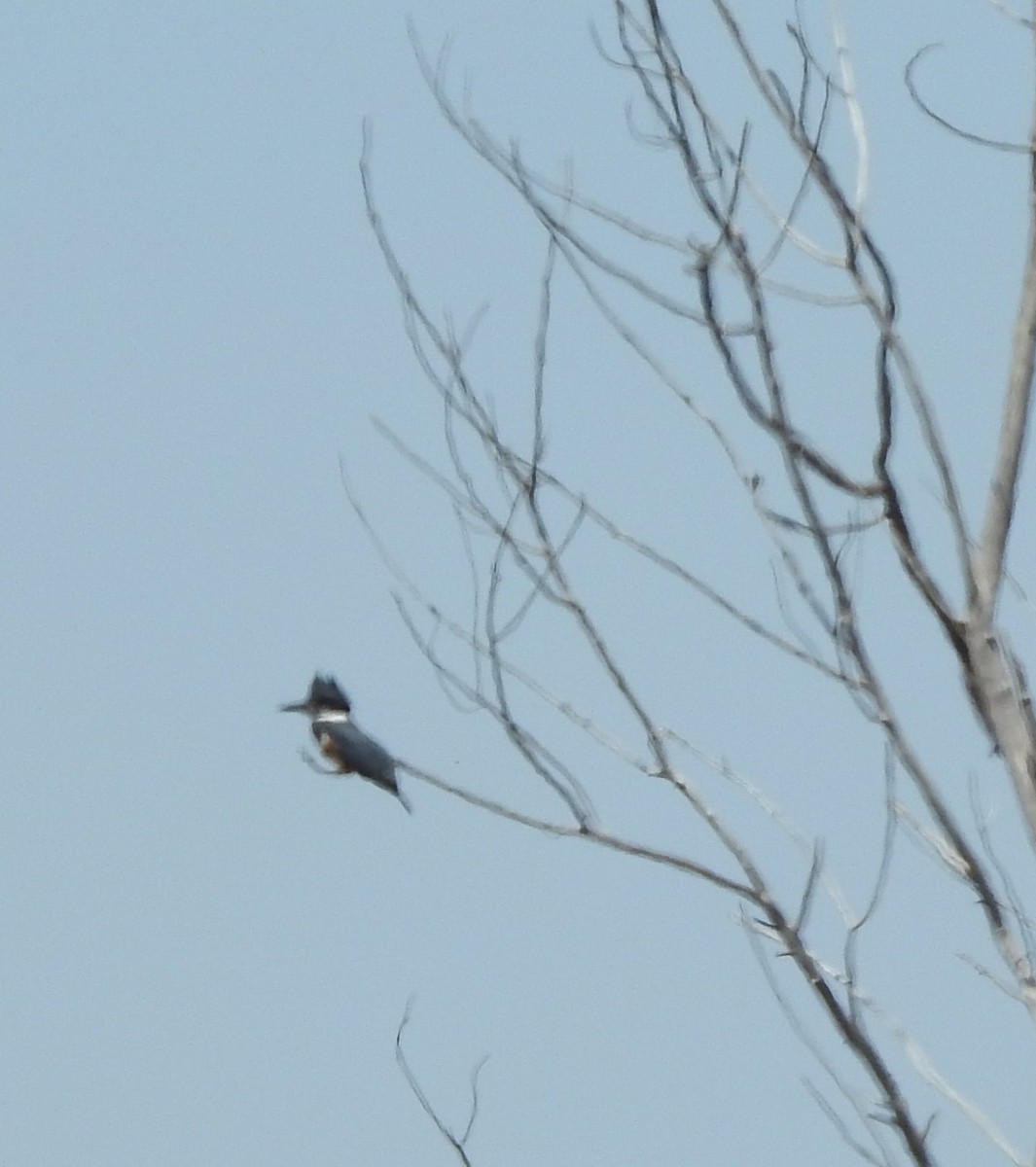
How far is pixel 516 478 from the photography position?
3.18 metres

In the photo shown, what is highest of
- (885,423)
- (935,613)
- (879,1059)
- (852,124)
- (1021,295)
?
(852,124)

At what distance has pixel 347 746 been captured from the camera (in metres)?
7.02

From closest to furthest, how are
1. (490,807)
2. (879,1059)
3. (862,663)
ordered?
(879,1059) < (862,663) < (490,807)

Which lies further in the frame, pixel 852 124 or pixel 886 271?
pixel 852 124

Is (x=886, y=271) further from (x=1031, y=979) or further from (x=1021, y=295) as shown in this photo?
(x=1031, y=979)

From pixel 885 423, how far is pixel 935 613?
0.88 ft

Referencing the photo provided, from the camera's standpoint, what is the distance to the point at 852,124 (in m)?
2.94

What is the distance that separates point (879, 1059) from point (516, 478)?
1112 millimetres

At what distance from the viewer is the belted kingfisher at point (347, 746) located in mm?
6859

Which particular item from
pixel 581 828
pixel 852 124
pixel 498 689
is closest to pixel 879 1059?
pixel 581 828

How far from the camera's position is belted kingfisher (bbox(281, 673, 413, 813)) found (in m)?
6.86

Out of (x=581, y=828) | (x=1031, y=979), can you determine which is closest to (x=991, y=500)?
(x=1031, y=979)

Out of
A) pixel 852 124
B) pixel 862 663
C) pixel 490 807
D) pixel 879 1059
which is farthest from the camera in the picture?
pixel 490 807

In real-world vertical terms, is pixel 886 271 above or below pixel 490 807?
above
